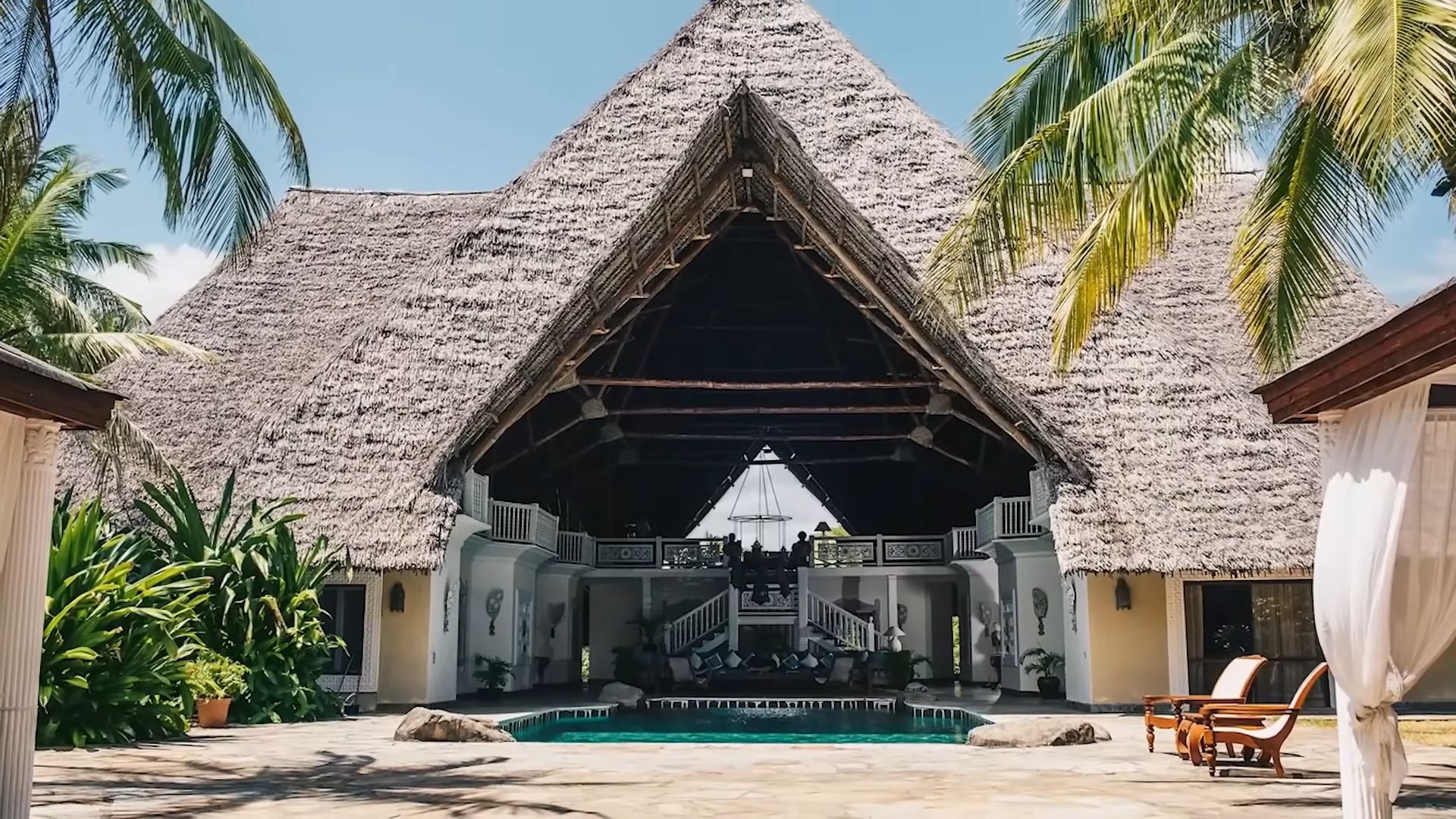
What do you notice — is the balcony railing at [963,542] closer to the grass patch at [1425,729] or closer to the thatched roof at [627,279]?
the thatched roof at [627,279]

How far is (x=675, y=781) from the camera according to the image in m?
8.30

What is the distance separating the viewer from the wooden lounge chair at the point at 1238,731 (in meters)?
8.41

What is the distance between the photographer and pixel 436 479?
46.6 ft

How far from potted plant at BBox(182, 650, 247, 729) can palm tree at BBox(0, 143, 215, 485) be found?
2381mm

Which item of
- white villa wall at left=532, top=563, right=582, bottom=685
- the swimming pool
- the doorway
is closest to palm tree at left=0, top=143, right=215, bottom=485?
the swimming pool

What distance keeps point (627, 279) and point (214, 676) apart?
5683mm

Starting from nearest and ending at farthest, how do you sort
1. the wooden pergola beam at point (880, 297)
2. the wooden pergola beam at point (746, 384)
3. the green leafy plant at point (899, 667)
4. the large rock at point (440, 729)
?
the large rock at point (440, 729) → the wooden pergola beam at point (880, 297) → the wooden pergola beam at point (746, 384) → the green leafy plant at point (899, 667)

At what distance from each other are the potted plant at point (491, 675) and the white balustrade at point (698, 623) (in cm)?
379

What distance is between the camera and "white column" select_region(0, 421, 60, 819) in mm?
5695

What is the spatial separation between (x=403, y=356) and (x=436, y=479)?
1.98 metres

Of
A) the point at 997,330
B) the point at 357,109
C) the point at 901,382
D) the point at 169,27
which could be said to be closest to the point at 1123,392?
the point at 997,330

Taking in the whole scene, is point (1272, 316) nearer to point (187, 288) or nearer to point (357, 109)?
point (357, 109)

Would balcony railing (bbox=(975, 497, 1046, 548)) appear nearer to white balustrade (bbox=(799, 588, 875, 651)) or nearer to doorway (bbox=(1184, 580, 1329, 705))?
doorway (bbox=(1184, 580, 1329, 705))

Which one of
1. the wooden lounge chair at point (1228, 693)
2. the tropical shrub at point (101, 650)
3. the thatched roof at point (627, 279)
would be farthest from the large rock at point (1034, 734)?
the tropical shrub at point (101, 650)
